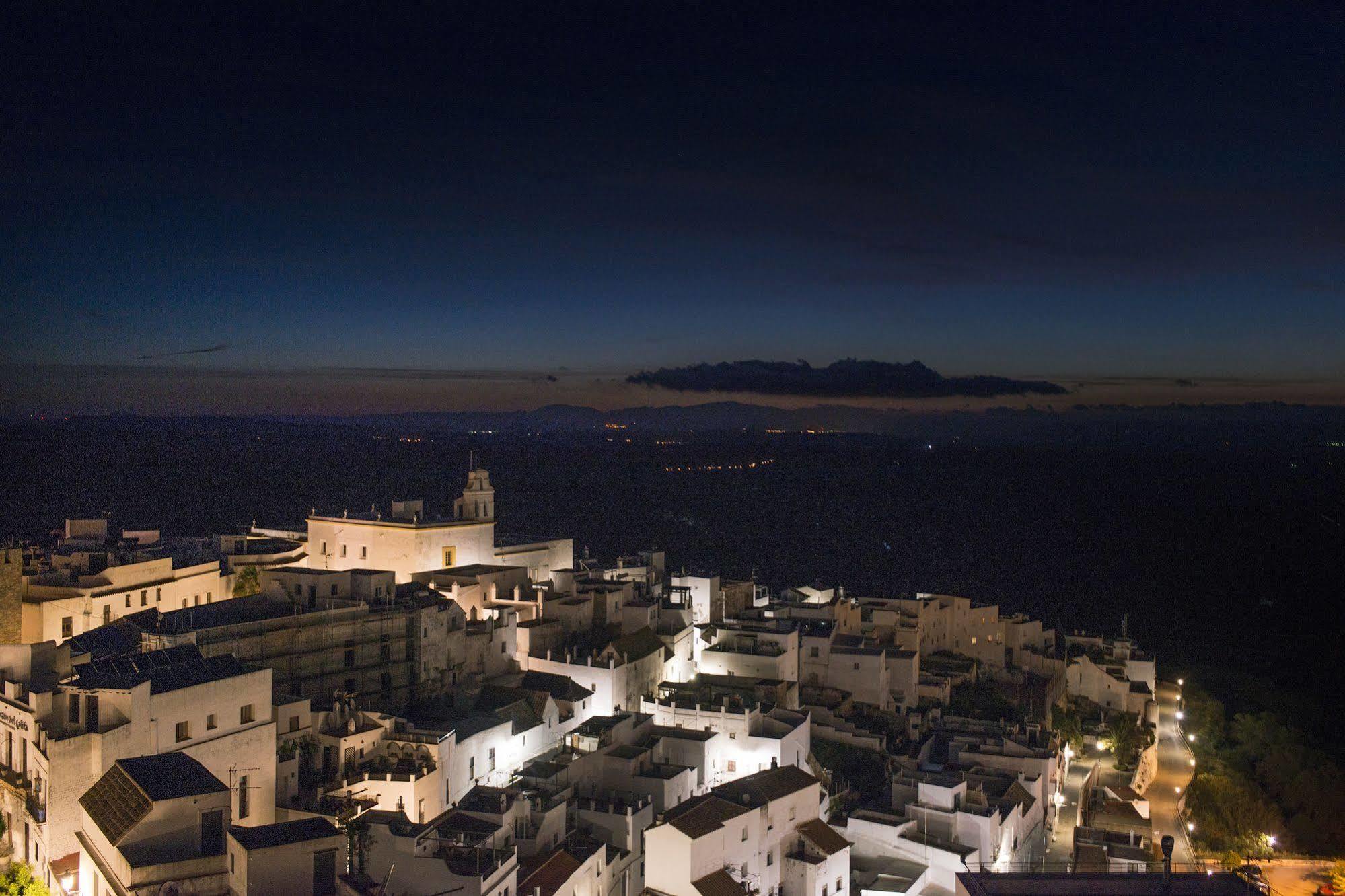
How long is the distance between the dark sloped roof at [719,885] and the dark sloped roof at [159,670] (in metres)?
7.41

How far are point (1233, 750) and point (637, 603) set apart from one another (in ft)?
71.0

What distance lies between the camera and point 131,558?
23.2 meters

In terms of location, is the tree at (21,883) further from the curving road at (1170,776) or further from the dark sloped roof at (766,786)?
the curving road at (1170,776)

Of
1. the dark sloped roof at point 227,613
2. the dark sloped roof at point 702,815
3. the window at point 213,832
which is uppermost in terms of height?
the dark sloped roof at point 227,613

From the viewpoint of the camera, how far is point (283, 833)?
12406 mm

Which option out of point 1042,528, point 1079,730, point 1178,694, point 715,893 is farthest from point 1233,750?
point 1042,528

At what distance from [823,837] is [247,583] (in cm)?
1455

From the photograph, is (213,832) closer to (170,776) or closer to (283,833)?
(170,776)

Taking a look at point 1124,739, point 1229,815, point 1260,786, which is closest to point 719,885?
point 1229,815

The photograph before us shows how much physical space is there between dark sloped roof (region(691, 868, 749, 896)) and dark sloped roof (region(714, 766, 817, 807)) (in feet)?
4.04

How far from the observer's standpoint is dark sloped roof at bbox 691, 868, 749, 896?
53.8 ft

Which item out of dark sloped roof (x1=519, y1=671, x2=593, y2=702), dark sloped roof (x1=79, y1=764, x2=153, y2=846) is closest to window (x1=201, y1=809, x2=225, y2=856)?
dark sloped roof (x1=79, y1=764, x2=153, y2=846)

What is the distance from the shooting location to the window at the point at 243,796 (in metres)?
15.1

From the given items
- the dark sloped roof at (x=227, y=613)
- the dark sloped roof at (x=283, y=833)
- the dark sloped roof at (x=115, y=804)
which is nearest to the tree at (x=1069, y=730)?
the dark sloped roof at (x=227, y=613)
